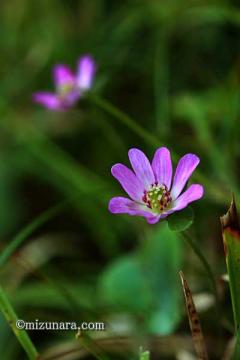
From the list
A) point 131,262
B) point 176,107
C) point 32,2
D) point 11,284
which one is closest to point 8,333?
point 11,284

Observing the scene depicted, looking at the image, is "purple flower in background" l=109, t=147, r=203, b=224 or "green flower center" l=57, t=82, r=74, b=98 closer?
"purple flower in background" l=109, t=147, r=203, b=224

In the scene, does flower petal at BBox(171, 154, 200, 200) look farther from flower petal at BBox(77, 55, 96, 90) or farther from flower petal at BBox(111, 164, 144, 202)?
flower petal at BBox(77, 55, 96, 90)

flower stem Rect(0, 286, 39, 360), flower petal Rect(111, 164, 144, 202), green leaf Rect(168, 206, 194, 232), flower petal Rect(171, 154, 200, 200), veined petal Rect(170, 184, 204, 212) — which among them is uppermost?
flower petal Rect(111, 164, 144, 202)

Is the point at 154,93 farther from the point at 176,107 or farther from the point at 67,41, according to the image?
the point at 67,41

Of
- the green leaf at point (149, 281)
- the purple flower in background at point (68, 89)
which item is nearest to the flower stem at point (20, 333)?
the green leaf at point (149, 281)

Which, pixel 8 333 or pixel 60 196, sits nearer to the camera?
pixel 8 333

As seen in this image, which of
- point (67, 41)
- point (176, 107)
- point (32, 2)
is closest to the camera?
point (176, 107)

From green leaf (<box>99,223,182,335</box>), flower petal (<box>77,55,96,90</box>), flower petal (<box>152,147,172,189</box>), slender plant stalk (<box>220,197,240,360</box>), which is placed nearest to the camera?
slender plant stalk (<box>220,197,240,360</box>)

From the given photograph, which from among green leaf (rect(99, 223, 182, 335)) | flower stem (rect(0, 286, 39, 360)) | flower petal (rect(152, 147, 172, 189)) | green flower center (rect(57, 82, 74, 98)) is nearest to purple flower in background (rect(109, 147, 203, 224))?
flower petal (rect(152, 147, 172, 189))
